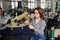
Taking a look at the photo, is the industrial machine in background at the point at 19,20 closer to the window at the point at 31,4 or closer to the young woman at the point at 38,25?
the young woman at the point at 38,25

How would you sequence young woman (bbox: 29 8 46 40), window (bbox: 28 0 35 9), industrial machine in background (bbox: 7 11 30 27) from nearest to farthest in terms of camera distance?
1. young woman (bbox: 29 8 46 40)
2. industrial machine in background (bbox: 7 11 30 27)
3. window (bbox: 28 0 35 9)

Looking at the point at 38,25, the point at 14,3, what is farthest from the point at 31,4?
the point at 38,25

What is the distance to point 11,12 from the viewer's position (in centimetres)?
366

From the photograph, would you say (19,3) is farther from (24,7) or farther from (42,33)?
(42,33)

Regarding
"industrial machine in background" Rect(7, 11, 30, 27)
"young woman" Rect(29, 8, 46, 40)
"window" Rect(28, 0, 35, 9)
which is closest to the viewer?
"young woman" Rect(29, 8, 46, 40)

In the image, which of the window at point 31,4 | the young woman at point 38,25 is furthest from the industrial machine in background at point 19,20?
the window at point 31,4

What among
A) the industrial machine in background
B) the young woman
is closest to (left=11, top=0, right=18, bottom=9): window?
the industrial machine in background

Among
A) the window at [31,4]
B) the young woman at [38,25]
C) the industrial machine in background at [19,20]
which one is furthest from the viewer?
the window at [31,4]

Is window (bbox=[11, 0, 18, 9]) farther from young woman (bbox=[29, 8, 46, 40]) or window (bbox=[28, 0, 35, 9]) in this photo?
young woman (bbox=[29, 8, 46, 40])

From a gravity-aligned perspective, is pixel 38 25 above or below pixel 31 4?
below

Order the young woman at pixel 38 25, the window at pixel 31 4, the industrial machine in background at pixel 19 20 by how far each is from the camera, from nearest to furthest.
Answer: the young woman at pixel 38 25 → the industrial machine in background at pixel 19 20 → the window at pixel 31 4

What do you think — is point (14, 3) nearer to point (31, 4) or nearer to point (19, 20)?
point (31, 4)

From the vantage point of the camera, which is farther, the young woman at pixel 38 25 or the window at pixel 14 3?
the window at pixel 14 3

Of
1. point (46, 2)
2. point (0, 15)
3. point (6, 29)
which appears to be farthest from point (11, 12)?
point (46, 2)
